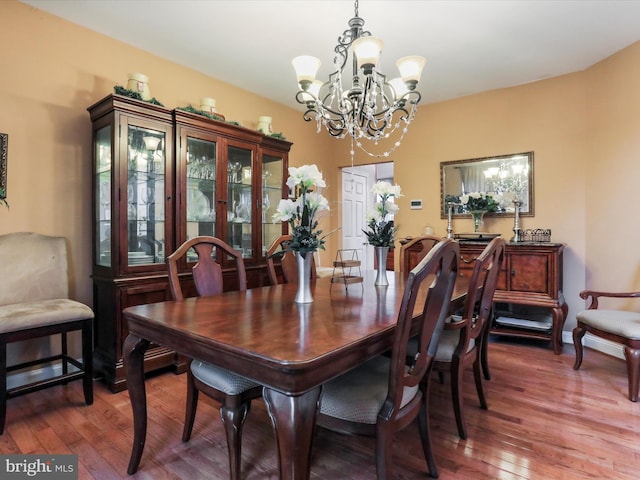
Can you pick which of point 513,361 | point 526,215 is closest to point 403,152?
point 526,215

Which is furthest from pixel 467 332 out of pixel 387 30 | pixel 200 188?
pixel 200 188

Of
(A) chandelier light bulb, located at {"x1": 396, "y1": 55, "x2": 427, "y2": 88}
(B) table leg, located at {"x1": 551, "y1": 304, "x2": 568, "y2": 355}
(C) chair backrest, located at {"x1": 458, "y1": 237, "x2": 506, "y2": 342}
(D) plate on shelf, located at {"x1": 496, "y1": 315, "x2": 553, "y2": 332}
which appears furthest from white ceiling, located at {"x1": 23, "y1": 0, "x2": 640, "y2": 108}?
(D) plate on shelf, located at {"x1": 496, "y1": 315, "x2": 553, "y2": 332}

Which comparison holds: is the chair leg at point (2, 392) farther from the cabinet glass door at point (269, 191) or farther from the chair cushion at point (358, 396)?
the cabinet glass door at point (269, 191)

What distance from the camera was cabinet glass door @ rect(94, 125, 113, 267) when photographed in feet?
8.38

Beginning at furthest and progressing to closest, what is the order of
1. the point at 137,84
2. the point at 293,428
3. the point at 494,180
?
1. the point at 494,180
2. the point at 137,84
3. the point at 293,428

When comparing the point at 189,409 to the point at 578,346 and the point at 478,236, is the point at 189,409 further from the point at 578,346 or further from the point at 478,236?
the point at 478,236

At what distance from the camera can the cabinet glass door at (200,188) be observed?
2.94 m

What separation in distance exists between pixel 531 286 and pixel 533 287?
0.02 m

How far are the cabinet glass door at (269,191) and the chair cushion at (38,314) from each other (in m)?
A: 1.71

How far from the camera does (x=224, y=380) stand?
56.3 inches

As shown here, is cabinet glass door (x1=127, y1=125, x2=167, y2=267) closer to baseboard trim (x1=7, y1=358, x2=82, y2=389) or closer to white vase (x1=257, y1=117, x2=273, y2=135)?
baseboard trim (x1=7, y1=358, x2=82, y2=389)

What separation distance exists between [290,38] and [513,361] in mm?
3172

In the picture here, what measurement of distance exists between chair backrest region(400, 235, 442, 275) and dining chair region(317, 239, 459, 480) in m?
1.57

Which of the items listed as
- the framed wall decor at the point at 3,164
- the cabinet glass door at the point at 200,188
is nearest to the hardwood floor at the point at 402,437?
the cabinet glass door at the point at 200,188
